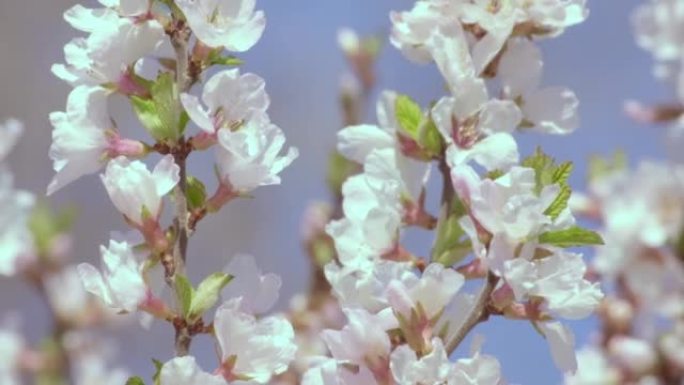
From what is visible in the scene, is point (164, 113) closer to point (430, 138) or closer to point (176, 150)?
point (176, 150)

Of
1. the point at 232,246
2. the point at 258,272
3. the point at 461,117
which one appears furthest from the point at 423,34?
the point at 232,246

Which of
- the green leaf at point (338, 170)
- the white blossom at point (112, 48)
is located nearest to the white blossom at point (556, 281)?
the white blossom at point (112, 48)

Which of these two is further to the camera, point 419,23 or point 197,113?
point 419,23

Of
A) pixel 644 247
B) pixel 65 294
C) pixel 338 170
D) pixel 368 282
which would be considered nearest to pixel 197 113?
pixel 368 282

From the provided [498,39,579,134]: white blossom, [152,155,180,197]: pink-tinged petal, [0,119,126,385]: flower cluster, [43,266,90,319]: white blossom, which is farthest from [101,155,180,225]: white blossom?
[43,266,90,319]: white blossom

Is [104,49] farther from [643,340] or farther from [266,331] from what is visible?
[643,340]

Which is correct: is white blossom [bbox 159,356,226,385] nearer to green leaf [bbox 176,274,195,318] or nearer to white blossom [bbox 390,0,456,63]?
green leaf [bbox 176,274,195,318]
